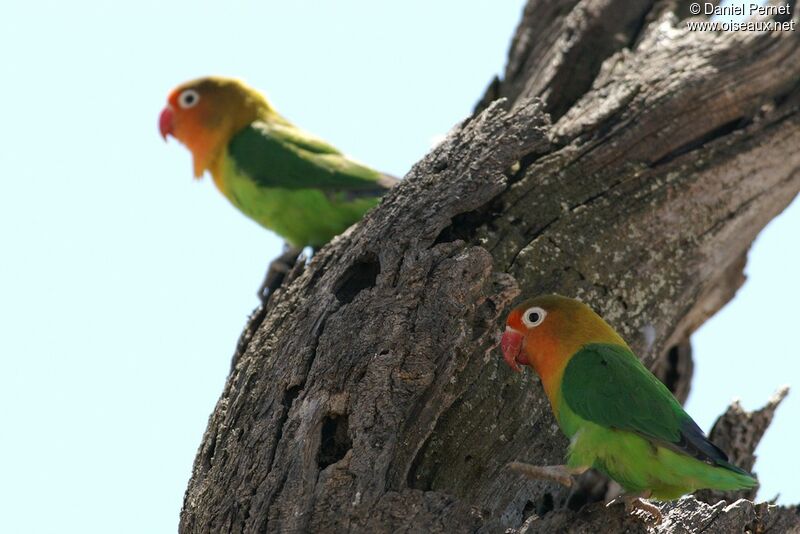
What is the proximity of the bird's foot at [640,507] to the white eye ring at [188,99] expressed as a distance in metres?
5.27

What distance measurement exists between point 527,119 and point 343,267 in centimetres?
138

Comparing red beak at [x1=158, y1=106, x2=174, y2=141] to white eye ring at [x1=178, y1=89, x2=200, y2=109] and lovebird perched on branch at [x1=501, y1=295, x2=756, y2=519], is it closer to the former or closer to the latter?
white eye ring at [x1=178, y1=89, x2=200, y2=109]

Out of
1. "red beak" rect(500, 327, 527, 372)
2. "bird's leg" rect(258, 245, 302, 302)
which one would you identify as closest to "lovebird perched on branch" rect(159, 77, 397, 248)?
"bird's leg" rect(258, 245, 302, 302)

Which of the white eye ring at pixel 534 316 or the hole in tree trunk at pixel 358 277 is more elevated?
the hole in tree trunk at pixel 358 277

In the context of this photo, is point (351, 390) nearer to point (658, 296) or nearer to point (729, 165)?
point (658, 296)

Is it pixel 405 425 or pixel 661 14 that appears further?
pixel 661 14

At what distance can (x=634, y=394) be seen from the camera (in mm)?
4500

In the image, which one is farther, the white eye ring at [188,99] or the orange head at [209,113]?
the white eye ring at [188,99]

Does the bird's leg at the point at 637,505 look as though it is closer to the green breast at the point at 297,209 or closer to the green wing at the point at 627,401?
the green wing at the point at 627,401

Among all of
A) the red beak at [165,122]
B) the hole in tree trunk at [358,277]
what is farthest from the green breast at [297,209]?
the hole in tree trunk at [358,277]

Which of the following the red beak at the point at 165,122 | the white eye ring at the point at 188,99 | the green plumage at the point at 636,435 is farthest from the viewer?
the red beak at the point at 165,122

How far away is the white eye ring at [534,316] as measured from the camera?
4.86 metres

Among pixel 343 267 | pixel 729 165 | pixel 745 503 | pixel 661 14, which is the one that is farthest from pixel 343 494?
pixel 661 14

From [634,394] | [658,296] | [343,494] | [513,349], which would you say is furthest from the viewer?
[658,296]
